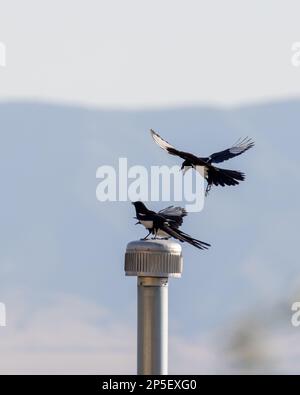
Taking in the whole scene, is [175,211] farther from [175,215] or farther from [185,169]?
[185,169]

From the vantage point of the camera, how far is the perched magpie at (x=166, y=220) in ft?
125

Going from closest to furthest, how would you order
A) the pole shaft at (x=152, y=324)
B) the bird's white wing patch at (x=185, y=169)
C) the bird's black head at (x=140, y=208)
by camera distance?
the bird's black head at (x=140, y=208)
the pole shaft at (x=152, y=324)
the bird's white wing patch at (x=185, y=169)

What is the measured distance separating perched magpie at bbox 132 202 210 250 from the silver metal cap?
49 cm

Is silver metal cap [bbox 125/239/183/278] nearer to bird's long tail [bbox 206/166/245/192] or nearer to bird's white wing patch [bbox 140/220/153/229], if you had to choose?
bird's white wing patch [bbox 140/220/153/229]

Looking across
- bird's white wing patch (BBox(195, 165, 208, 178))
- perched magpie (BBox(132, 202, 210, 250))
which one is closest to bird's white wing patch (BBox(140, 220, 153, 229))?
perched magpie (BBox(132, 202, 210, 250))

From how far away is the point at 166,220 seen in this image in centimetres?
3834

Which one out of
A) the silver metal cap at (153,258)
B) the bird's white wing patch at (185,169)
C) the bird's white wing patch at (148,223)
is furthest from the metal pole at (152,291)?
the bird's white wing patch at (185,169)

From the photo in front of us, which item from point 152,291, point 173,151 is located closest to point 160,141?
point 173,151

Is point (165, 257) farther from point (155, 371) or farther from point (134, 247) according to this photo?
point (155, 371)

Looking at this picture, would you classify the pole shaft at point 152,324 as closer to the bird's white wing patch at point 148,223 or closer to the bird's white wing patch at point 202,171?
the bird's white wing patch at point 148,223

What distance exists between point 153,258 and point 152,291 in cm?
104

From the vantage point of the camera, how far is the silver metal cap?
38750mm

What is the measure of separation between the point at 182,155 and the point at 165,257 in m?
3.21
